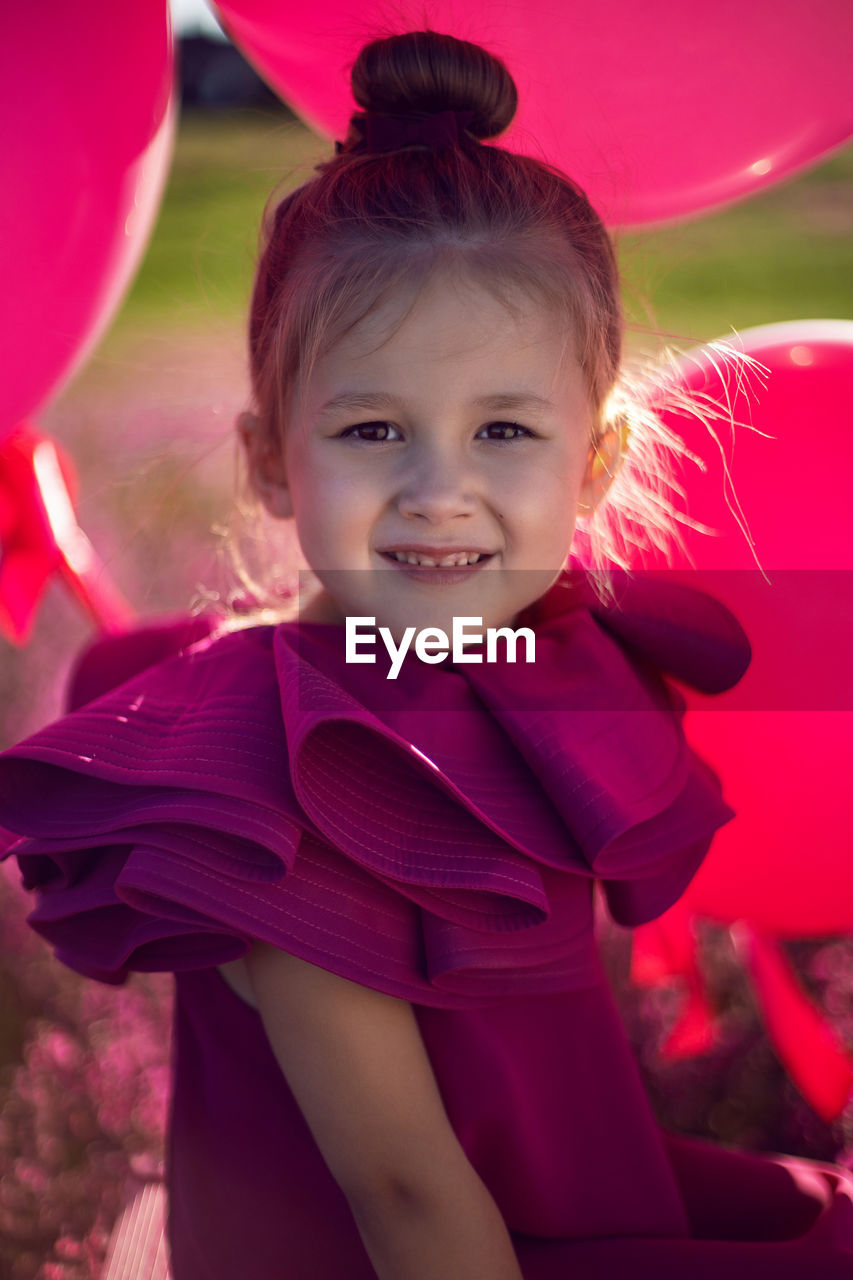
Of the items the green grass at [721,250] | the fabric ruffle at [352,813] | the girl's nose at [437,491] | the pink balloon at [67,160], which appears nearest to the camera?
the fabric ruffle at [352,813]

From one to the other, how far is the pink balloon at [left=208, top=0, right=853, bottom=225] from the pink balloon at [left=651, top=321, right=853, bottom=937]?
22cm

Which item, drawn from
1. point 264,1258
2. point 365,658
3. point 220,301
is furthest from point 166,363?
point 264,1258

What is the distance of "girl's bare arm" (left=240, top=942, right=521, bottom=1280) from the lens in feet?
3.10

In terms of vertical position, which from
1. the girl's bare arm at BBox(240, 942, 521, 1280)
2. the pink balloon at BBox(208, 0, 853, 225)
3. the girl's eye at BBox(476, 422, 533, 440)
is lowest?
the girl's bare arm at BBox(240, 942, 521, 1280)

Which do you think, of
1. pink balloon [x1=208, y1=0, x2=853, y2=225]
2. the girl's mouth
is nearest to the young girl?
the girl's mouth

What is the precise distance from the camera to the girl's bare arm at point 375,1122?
37.2 inches

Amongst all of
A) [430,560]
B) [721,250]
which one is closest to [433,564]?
[430,560]

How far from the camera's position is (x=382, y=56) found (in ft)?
3.61

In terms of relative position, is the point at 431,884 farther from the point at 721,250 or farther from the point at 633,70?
the point at 721,250

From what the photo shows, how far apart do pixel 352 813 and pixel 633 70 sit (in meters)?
0.85

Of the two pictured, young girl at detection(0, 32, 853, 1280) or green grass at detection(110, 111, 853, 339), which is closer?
young girl at detection(0, 32, 853, 1280)

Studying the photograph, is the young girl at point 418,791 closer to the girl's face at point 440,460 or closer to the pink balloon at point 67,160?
the girl's face at point 440,460

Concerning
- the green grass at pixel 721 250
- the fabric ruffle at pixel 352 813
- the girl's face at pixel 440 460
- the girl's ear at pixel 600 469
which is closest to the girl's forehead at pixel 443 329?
the girl's face at pixel 440 460

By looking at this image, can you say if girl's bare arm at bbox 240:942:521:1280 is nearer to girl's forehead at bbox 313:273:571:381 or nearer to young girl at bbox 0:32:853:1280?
young girl at bbox 0:32:853:1280
